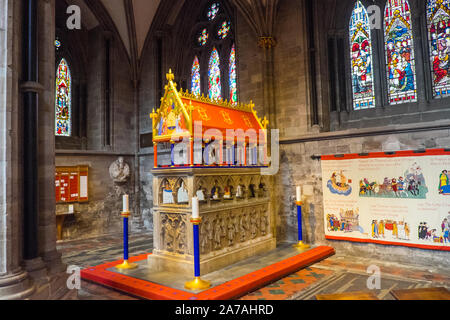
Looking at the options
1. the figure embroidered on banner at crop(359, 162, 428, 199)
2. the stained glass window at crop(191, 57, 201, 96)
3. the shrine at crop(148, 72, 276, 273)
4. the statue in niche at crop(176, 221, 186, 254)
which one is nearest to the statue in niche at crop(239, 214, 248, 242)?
the shrine at crop(148, 72, 276, 273)

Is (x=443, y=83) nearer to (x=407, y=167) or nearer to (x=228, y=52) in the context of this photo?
(x=407, y=167)

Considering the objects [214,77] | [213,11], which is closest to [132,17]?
[213,11]

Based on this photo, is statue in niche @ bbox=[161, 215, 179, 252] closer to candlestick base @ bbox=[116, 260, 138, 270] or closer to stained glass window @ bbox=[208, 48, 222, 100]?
candlestick base @ bbox=[116, 260, 138, 270]

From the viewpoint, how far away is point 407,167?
674 cm

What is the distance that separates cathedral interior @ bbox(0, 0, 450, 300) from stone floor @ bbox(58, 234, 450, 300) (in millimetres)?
48

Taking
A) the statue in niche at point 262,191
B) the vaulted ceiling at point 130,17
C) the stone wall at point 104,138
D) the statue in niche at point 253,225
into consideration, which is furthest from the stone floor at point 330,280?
the vaulted ceiling at point 130,17

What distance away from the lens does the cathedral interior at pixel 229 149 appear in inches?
174

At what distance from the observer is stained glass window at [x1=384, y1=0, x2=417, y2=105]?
24.8 ft

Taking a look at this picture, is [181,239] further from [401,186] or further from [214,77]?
[214,77]

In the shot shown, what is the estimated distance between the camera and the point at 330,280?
223 inches

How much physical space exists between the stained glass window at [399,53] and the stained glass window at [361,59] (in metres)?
0.40

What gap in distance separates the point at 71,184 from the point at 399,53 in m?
9.30

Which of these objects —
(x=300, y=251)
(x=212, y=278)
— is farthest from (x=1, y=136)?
(x=300, y=251)

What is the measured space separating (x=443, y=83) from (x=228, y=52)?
19.7 feet
